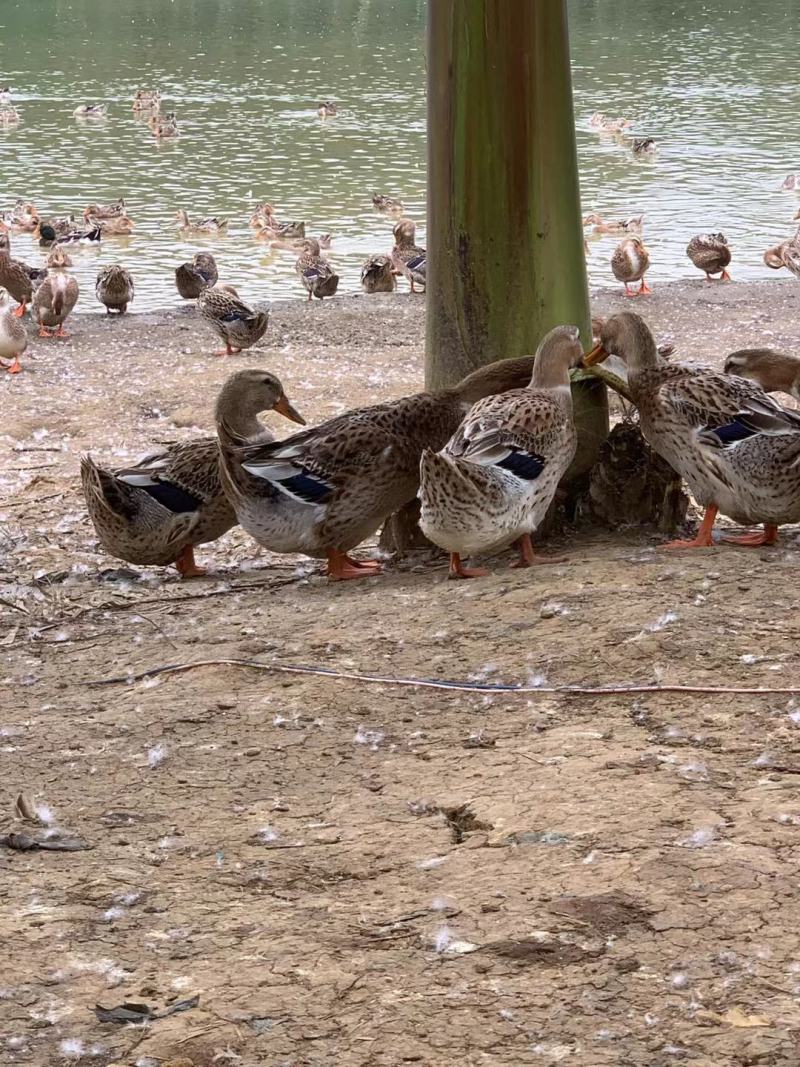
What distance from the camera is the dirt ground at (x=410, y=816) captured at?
9.62ft

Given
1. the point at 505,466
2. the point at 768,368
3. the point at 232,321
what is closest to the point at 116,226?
the point at 232,321

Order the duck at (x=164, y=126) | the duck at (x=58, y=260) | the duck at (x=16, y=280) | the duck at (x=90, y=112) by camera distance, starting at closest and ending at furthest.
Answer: the duck at (x=16, y=280)
the duck at (x=58, y=260)
the duck at (x=164, y=126)
the duck at (x=90, y=112)

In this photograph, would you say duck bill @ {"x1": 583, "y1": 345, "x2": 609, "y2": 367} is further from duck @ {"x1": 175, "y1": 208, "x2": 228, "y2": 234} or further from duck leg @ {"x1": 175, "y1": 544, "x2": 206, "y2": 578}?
duck @ {"x1": 175, "y1": 208, "x2": 228, "y2": 234}

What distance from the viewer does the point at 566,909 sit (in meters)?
3.29

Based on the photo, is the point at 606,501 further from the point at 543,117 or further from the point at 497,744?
the point at 497,744

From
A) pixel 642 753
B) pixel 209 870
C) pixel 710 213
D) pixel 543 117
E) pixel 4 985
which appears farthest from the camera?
pixel 710 213

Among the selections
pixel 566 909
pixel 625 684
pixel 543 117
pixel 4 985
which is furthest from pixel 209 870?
pixel 543 117

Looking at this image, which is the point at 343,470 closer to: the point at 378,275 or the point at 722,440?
the point at 722,440

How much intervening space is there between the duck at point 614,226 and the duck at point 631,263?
2.75 meters

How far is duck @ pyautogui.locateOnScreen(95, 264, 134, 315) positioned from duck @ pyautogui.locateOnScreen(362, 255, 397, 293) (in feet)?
9.67

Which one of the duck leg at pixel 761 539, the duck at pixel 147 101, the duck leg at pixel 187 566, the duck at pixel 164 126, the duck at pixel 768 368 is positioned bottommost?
the duck leg at pixel 187 566

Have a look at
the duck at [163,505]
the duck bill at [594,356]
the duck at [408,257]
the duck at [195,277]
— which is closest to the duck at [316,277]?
the duck at [408,257]

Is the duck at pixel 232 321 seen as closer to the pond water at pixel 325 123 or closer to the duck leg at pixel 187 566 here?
the pond water at pixel 325 123

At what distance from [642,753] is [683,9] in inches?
1687
